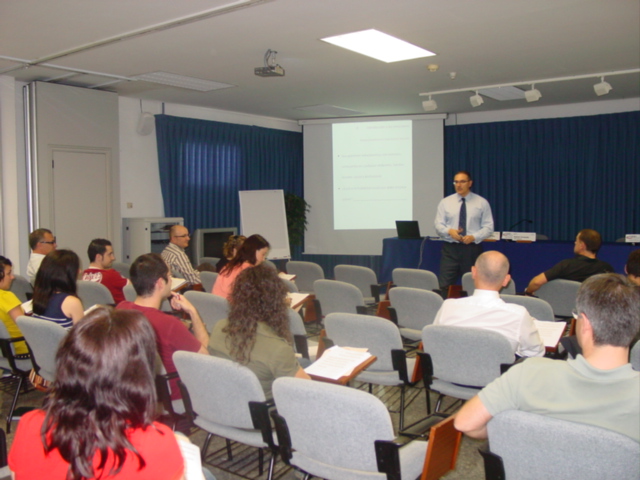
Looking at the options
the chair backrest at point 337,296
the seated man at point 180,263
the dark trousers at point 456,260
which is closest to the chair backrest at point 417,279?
the dark trousers at point 456,260

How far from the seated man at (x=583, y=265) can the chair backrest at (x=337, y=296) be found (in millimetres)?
1567

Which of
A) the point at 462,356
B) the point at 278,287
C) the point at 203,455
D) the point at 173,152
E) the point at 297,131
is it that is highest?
the point at 297,131

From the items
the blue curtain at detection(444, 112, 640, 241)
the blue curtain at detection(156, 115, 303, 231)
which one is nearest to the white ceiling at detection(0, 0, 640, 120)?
the blue curtain at detection(156, 115, 303, 231)

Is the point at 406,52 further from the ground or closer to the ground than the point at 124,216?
further from the ground

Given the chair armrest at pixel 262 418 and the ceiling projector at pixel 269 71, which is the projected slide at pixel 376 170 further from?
the chair armrest at pixel 262 418

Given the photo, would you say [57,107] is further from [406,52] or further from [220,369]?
[220,369]

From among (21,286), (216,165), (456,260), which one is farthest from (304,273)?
(216,165)

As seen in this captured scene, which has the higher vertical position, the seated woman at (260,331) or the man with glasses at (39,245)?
the man with glasses at (39,245)

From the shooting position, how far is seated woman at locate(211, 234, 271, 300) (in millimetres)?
4707

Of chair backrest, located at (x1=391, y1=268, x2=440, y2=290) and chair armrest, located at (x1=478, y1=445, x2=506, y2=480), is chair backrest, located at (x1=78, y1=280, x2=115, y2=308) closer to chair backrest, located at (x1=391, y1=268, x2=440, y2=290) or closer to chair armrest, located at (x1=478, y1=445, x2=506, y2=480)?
chair backrest, located at (x1=391, y1=268, x2=440, y2=290)

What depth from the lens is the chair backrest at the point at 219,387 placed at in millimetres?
2334

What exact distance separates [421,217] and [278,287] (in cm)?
726

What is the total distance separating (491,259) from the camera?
10.5 ft

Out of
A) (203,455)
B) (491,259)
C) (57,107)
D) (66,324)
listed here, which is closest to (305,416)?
(203,455)
